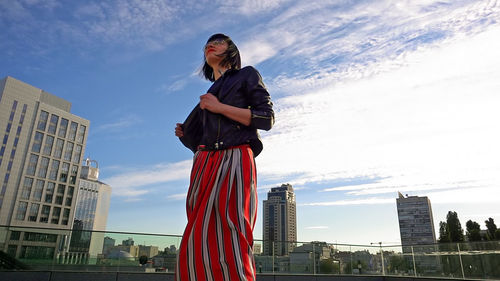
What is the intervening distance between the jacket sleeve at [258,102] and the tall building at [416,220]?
126 m

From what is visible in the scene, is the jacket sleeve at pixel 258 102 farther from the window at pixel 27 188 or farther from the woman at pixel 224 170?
the window at pixel 27 188

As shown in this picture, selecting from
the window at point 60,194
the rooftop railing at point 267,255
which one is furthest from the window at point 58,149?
the rooftop railing at point 267,255

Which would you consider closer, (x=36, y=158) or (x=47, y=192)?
(x=36, y=158)

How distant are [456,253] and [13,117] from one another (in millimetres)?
80273

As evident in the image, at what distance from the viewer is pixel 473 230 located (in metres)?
55.8

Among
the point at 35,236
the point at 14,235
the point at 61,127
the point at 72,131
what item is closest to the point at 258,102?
the point at 35,236

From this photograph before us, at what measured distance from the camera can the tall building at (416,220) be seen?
11215cm

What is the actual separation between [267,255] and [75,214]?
105 metres

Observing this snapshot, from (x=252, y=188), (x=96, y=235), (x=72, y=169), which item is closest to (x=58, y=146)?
(x=72, y=169)

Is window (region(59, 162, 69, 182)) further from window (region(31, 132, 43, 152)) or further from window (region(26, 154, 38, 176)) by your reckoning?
window (region(31, 132, 43, 152))

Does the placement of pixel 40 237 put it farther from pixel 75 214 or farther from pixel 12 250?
pixel 75 214

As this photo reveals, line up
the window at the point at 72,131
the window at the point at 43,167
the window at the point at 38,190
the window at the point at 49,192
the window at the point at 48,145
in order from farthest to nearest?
the window at the point at 72,131
the window at the point at 48,145
the window at the point at 49,192
the window at the point at 43,167
the window at the point at 38,190

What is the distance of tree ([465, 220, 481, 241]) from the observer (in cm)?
5356

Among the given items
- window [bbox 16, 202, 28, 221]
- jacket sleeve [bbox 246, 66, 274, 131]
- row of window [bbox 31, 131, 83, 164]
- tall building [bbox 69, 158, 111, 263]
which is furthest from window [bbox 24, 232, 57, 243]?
tall building [bbox 69, 158, 111, 263]
